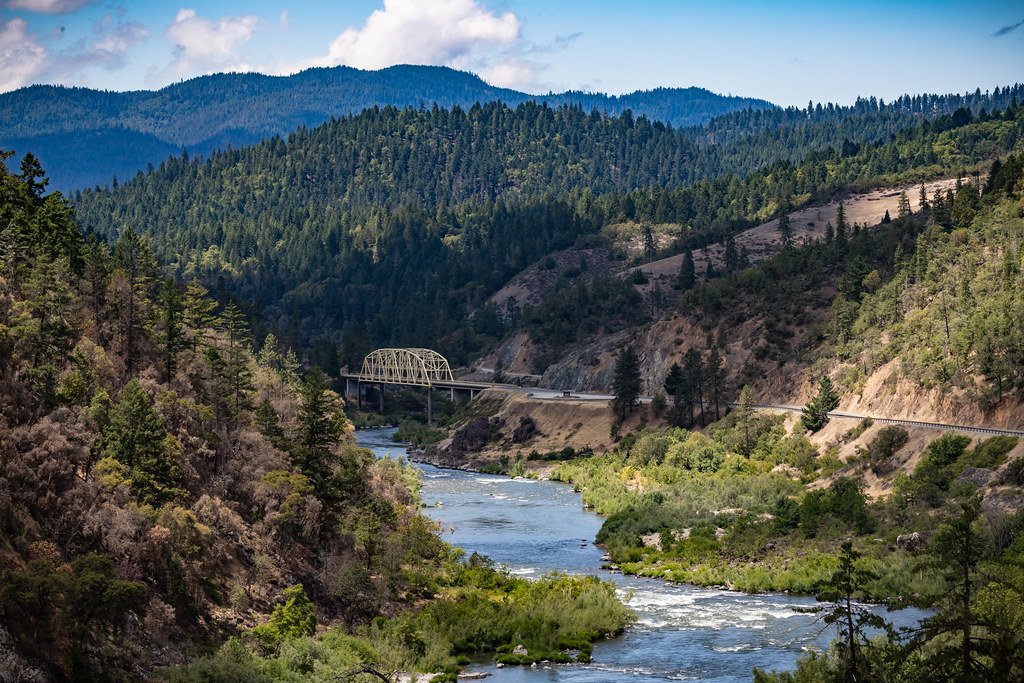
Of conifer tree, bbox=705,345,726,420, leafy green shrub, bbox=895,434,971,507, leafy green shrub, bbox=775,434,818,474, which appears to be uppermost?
conifer tree, bbox=705,345,726,420

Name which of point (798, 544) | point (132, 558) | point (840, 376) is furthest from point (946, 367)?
point (132, 558)

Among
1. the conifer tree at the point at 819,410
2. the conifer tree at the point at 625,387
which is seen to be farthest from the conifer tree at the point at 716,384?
the conifer tree at the point at 819,410

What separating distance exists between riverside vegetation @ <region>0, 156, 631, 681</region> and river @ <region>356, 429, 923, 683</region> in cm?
254

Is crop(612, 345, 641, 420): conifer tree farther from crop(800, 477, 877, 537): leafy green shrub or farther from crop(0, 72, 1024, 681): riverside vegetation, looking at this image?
crop(800, 477, 877, 537): leafy green shrub

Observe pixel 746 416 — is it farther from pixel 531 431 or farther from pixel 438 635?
pixel 438 635

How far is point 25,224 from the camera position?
94.4 metres

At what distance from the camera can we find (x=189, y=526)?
68375 millimetres

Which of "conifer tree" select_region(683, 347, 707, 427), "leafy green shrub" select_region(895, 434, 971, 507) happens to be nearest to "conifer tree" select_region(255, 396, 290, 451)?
"leafy green shrub" select_region(895, 434, 971, 507)

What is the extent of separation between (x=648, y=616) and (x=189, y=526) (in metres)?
25.9

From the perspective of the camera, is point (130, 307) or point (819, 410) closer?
point (130, 307)

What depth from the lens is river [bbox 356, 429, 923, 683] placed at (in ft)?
213

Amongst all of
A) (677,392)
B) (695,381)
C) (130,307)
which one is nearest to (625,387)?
(677,392)

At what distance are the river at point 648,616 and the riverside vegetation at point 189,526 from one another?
99.9 inches

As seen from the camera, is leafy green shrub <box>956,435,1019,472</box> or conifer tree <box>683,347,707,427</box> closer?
leafy green shrub <box>956,435,1019,472</box>
